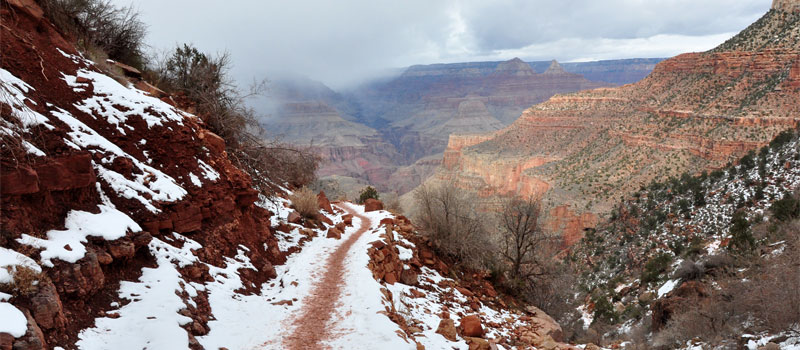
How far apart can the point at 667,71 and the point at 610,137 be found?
1646 centimetres

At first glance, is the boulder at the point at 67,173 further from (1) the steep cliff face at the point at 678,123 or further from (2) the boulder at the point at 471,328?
(1) the steep cliff face at the point at 678,123

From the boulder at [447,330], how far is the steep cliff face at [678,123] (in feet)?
128

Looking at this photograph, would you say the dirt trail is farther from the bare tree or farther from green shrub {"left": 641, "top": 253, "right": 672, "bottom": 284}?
green shrub {"left": 641, "top": 253, "right": 672, "bottom": 284}

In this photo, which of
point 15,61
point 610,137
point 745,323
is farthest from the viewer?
point 610,137

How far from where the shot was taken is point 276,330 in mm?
7312

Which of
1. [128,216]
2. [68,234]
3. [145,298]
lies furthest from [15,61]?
[145,298]

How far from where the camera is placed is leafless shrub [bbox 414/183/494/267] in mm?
15734

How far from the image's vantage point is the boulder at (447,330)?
28.5ft

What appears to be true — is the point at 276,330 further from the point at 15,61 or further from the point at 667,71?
the point at 667,71

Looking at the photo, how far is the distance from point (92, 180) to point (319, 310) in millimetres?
4558

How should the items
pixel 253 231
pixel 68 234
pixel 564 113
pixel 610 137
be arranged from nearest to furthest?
1. pixel 68 234
2. pixel 253 231
3. pixel 610 137
4. pixel 564 113

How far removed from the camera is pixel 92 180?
6887 millimetres

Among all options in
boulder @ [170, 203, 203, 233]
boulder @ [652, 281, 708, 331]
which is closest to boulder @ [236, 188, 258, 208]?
boulder @ [170, 203, 203, 233]

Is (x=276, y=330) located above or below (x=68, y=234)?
below
